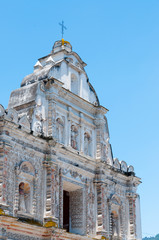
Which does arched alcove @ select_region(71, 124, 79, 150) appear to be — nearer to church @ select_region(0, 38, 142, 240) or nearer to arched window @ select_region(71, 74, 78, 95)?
church @ select_region(0, 38, 142, 240)

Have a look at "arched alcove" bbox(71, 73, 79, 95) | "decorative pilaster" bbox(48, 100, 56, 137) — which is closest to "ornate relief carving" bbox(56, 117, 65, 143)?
"decorative pilaster" bbox(48, 100, 56, 137)

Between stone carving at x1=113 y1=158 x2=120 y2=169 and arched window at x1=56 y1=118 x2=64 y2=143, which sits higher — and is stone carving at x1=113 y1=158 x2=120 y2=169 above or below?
below

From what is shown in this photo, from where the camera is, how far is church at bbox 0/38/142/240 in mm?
18234

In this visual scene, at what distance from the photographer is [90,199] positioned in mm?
22094

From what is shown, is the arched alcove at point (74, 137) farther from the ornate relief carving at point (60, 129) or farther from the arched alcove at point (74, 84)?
the arched alcove at point (74, 84)

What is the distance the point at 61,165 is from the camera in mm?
20562

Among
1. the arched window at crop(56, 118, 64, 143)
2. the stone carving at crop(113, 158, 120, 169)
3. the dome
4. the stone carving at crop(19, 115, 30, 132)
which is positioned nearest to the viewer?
the stone carving at crop(19, 115, 30, 132)

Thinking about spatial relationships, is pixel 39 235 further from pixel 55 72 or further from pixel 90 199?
pixel 55 72

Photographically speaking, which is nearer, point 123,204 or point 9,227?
point 9,227

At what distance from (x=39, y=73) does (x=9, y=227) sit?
795 centimetres

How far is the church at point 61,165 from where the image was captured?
59.8 feet

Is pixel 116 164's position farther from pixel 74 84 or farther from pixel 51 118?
pixel 51 118

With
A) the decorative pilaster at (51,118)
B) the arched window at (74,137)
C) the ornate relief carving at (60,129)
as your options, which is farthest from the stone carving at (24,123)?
the arched window at (74,137)

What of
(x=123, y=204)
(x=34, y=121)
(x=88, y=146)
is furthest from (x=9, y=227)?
(x=123, y=204)
